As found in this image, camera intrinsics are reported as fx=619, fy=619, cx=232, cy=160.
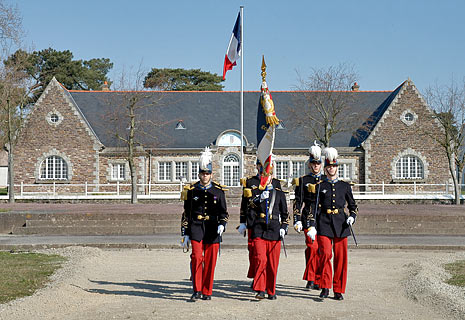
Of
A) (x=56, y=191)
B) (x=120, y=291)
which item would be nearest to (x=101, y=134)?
(x=56, y=191)

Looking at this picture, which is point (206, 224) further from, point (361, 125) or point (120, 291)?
point (361, 125)

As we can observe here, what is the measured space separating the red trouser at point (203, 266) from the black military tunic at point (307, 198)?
1.28m

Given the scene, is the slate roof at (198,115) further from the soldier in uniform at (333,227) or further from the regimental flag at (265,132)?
the soldier in uniform at (333,227)

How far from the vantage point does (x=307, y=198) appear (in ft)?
29.3

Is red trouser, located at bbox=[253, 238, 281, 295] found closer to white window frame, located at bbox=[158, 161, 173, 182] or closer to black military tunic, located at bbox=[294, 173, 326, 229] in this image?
black military tunic, located at bbox=[294, 173, 326, 229]

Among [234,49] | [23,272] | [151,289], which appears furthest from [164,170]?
[151,289]

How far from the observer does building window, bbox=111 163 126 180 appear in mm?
38062

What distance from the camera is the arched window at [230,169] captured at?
37625 mm

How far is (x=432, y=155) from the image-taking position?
3759cm

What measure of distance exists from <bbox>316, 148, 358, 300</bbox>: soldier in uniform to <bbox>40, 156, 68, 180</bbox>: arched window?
31374mm

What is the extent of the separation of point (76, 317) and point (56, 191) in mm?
31225

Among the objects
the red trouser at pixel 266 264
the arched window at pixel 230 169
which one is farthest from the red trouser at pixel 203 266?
the arched window at pixel 230 169

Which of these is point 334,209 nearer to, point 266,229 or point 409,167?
point 266,229

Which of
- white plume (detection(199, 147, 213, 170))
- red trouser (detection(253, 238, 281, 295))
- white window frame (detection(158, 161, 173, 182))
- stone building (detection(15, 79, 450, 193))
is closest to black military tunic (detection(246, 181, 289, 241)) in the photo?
red trouser (detection(253, 238, 281, 295))
